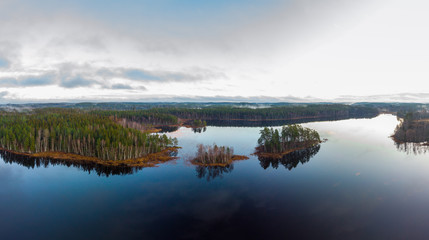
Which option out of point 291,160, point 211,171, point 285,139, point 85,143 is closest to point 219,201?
point 211,171

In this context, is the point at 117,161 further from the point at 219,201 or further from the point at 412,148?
the point at 412,148

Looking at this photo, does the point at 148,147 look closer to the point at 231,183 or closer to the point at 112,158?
the point at 112,158

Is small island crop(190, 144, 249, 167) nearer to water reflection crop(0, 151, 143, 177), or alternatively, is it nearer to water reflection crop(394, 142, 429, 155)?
water reflection crop(0, 151, 143, 177)

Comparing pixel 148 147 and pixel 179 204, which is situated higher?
pixel 148 147

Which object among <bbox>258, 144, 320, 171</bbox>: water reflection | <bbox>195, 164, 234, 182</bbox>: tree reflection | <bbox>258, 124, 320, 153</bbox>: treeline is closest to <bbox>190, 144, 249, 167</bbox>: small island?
<bbox>195, 164, 234, 182</bbox>: tree reflection

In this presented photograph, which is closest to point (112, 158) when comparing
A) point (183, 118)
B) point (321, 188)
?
point (321, 188)
